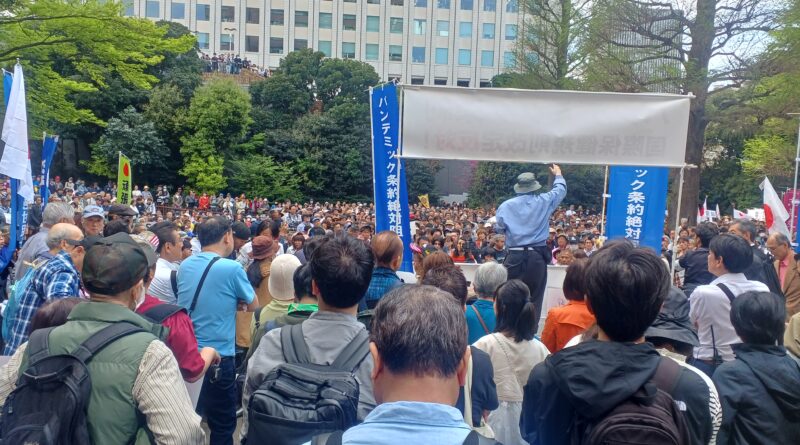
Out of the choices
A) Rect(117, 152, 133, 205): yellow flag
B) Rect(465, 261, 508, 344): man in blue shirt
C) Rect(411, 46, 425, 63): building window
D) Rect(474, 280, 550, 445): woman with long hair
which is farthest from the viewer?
Rect(411, 46, 425, 63): building window

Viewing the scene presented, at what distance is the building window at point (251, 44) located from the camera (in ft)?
171

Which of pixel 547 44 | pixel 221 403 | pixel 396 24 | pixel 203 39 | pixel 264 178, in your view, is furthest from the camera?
pixel 396 24

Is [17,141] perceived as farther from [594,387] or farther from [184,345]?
[594,387]

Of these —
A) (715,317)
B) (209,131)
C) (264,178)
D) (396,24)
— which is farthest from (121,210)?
(396,24)

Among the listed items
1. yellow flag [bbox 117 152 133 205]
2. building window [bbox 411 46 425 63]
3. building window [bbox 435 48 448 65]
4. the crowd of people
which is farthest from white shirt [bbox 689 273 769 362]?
building window [bbox 435 48 448 65]

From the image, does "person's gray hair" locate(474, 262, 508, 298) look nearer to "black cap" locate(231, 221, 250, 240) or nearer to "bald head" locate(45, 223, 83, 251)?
"bald head" locate(45, 223, 83, 251)

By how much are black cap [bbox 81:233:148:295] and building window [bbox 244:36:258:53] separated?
171ft

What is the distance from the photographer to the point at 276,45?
52812 mm

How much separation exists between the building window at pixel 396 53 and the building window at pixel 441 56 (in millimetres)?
2893

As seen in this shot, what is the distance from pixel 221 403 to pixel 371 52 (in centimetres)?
5130

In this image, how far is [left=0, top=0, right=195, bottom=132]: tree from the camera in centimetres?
1329

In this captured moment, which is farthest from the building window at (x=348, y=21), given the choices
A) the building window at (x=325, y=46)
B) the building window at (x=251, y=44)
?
the building window at (x=251, y=44)

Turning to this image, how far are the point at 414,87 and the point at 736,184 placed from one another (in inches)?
1368

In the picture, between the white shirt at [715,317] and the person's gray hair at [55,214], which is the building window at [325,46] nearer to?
the person's gray hair at [55,214]
